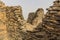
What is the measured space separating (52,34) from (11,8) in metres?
21.2

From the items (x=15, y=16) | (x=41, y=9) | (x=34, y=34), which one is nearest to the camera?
(x=34, y=34)

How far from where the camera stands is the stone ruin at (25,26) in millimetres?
14773

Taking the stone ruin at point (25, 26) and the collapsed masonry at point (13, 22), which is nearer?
the stone ruin at point (25, 26)

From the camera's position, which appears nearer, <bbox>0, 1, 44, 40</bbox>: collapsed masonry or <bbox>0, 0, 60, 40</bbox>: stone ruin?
<bbox>0, 0, 60, 40</bbox>: stone ruin

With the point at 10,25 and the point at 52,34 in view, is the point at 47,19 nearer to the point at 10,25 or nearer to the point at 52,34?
the point at 52,34

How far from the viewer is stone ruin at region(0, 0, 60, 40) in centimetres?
1477

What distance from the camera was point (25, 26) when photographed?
36.1m

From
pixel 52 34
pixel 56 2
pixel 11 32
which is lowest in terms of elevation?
pixel 11 32

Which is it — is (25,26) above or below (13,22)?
below

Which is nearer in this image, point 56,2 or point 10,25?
point 56,2

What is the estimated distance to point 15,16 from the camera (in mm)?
35375

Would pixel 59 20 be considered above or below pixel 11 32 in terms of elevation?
above

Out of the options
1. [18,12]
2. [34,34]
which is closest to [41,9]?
[18,12]

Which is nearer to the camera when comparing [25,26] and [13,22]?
[13,22]
